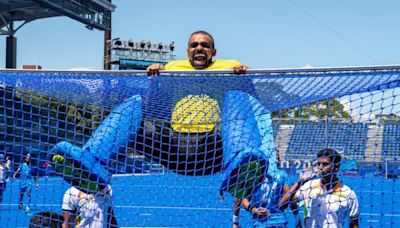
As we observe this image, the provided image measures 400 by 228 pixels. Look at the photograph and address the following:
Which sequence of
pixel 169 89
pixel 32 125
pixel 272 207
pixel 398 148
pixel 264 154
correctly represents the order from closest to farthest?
pixel 264 154 < pixel 272 207 < pixel 169 89 < pixel 32 125 < pixel 398 148

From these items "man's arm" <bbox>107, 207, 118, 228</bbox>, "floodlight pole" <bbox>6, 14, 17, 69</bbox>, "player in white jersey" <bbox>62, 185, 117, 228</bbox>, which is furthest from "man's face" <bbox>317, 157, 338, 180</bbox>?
"floodlight pole" <bbox>6, 14, 17, 69</bbox>

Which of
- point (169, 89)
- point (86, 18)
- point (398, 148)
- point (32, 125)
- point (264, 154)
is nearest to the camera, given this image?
point (264, 154)

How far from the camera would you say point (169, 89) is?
4.86m

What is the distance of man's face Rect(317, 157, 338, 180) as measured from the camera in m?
4.56

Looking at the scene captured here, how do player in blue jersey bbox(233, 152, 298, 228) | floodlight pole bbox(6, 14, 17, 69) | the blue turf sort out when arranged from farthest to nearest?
1. floodlight pole bbox(6, 14, 17, 69)
2. the blue turf
3. player in blue jersey bbox(233, 152, 298, 228)

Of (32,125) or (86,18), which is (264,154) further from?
(86,18)

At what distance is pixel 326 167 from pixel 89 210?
80.4 inches

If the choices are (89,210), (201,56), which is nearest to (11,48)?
(89,210)

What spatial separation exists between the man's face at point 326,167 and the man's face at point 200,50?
1.17 meters

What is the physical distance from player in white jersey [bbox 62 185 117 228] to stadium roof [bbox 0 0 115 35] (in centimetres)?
1798

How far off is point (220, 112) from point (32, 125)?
1.74 metres

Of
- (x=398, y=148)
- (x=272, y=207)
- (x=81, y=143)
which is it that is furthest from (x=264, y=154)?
(x=398, y=148)

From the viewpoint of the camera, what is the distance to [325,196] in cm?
484

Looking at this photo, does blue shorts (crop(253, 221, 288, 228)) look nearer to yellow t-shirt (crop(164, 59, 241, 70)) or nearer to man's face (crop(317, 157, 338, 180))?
man's face (crop(317, 157, 338, 180))
